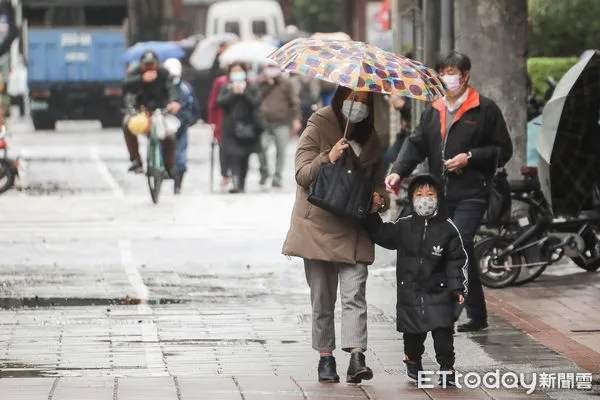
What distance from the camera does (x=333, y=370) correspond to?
923cm

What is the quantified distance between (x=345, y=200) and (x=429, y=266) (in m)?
0.56

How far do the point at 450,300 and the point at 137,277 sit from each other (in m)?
5.55

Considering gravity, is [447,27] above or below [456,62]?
below

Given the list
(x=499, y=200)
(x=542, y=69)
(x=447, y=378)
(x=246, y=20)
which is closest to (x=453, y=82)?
(x=499, y=200)

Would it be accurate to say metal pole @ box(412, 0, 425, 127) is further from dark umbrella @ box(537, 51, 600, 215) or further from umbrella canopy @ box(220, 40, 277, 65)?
umbrella canopy @ box(220, 40, 277, 65)

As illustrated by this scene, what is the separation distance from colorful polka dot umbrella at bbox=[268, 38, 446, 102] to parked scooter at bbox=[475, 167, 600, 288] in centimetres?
429

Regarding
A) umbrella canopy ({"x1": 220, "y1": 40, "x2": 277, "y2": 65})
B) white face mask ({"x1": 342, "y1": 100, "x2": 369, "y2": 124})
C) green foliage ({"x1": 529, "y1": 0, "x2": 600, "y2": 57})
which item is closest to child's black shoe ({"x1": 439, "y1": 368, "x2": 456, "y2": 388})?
white face mask ({"x1": 342, "y1": 100, "x2": 369, "y2": 124})

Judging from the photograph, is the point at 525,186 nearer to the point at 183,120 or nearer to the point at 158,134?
the point at 158,134

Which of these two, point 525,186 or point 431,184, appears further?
point 525,186

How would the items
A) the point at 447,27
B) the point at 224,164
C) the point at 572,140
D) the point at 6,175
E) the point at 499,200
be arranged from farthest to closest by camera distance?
the point at 224,164 → the point at 6,175 → the point at 447,27 → the point at 572,140 → the point at 499,200

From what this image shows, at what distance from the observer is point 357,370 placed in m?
9.08

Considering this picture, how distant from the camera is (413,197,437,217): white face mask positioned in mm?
9023

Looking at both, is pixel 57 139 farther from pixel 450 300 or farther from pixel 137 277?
pixel 450 300

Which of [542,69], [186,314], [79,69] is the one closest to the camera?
[186,314]
